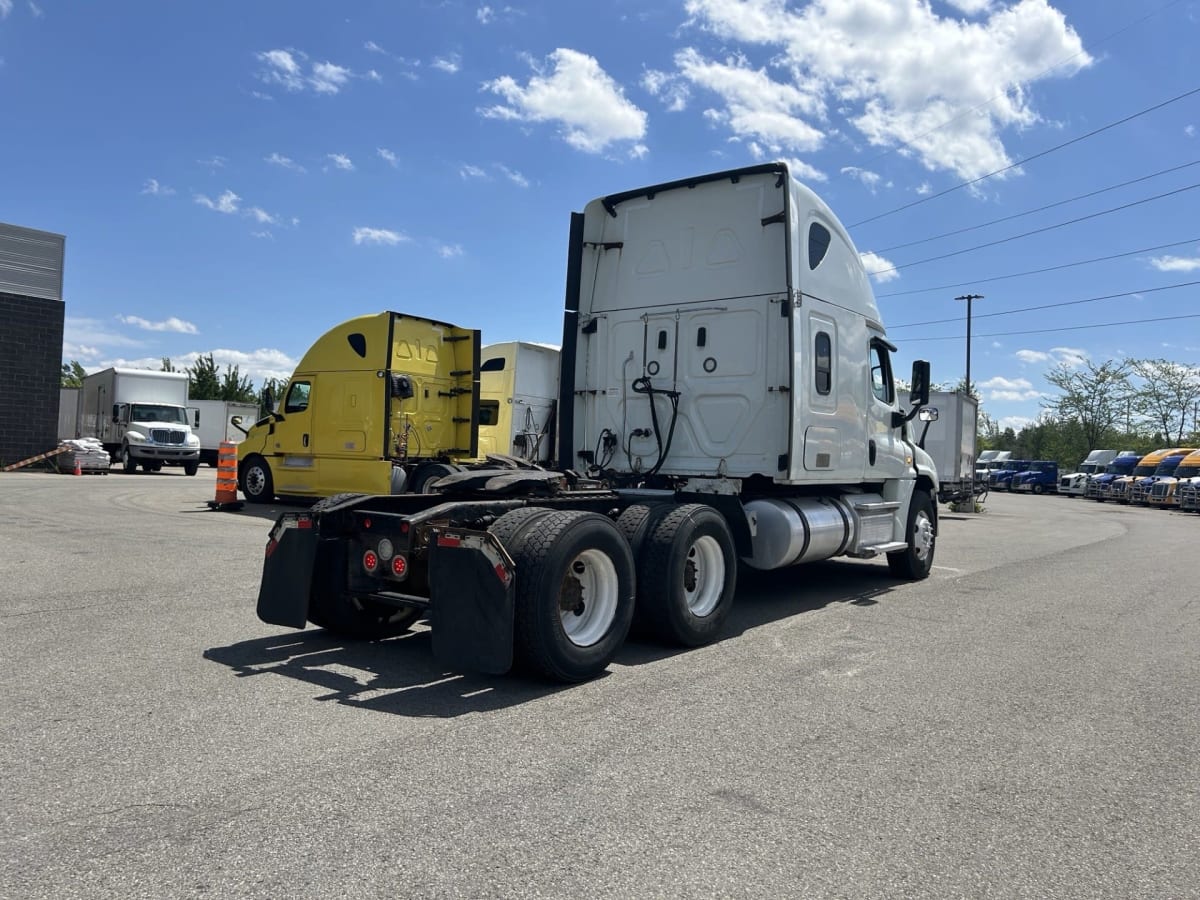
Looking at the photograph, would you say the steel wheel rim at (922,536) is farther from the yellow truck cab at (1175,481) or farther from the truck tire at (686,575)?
the yellow truck cab at (1175,481)

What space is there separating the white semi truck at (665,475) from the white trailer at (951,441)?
14972 millimetres

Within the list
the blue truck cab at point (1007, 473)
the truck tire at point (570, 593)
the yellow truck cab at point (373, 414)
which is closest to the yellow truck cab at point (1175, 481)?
the blue truck cab at point (1007, 473)

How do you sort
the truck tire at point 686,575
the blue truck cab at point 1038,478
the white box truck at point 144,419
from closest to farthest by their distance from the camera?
1. the truck tire at point 686,575
2. the white box truck at point 144,419
3. the blue truck cab at point 1038,478

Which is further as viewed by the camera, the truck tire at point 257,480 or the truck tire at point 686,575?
the truck tire at point 257,480

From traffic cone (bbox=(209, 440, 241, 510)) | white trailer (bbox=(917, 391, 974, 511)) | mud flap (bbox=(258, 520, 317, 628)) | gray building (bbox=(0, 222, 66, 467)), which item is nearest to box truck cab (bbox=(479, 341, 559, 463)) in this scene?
traffic cone (bbox=(209, 440, 241, 510))

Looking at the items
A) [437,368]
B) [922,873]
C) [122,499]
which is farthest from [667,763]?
[122,499]

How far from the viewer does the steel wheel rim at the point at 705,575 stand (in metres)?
6.74

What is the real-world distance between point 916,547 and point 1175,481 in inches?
1219

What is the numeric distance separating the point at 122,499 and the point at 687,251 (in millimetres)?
13755

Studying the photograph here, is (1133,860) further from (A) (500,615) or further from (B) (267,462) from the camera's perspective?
(B) (267,462)

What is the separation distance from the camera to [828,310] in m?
8.52

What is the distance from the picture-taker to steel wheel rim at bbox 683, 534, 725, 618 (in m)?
6.74

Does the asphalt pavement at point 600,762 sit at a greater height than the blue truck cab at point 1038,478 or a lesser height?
lesser

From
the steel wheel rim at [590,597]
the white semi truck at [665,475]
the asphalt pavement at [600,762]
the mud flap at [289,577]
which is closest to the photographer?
the asphalt pavement at [600,762]
